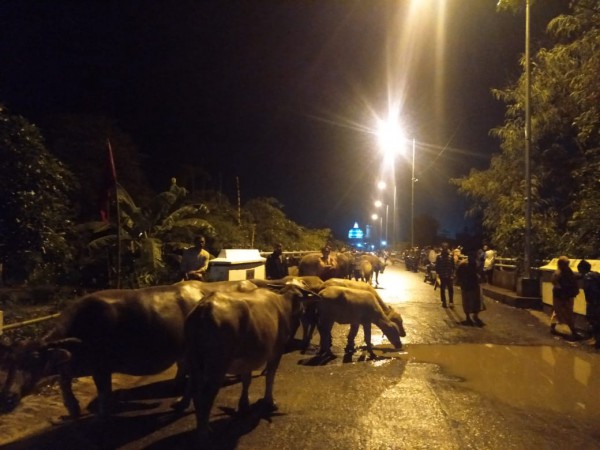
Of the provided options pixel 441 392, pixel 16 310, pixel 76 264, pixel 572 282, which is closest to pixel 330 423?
pixel 441 392

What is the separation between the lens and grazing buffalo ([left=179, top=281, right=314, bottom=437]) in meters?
5.72

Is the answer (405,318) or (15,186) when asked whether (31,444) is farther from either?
(405,318)

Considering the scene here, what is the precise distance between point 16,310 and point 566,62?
60.7 ft

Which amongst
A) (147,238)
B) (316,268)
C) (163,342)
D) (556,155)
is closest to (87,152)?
(147,238)

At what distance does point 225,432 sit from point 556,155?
23565mm

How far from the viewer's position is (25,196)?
9016 mm

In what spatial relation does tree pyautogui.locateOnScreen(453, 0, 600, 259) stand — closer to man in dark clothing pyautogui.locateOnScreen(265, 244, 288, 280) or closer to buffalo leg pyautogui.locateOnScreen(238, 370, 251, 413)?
man in dark clothing pyautogui.locateOnScreen(265, 244, 288, 280)

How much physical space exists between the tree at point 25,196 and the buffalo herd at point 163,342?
2.82m

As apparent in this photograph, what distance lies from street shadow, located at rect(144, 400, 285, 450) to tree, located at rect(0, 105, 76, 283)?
14.0ft

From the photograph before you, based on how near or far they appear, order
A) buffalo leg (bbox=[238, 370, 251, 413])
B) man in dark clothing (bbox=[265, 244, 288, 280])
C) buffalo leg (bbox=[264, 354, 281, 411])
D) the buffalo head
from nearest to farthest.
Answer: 1. the buffalo head
2. buffalo leg (bbox=[238, 370, 251, 413])
3. buffalo leg (bbox=[264, 354, 281, 411])
4. man in dark clothing (bbox=[265, 244, 288, 280])

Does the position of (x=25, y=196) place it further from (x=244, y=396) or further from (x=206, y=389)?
(x=206, y=389)

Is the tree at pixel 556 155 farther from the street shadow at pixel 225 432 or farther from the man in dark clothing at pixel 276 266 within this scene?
the street shadow at pixel 225 432

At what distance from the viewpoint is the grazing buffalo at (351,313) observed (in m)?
10.4

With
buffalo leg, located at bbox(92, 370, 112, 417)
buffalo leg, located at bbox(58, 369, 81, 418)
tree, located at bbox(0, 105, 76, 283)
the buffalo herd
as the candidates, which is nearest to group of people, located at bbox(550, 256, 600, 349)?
the buffalo herd
